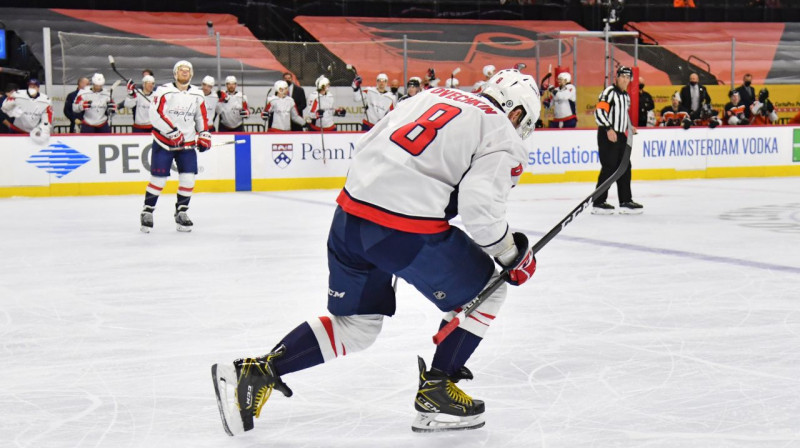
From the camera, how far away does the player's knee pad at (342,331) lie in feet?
8.87

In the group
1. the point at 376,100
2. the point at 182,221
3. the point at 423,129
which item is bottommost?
the point at 182,221

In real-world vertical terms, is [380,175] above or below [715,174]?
above

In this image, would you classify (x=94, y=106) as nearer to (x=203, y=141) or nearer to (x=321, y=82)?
(x=321, y=82)

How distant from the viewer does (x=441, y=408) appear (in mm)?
2709

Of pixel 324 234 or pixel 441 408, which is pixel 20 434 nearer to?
pixel 441 408

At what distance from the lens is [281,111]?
13.2 metres

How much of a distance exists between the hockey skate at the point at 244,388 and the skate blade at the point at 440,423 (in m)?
0.39

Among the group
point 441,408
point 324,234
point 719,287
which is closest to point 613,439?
point 441,408

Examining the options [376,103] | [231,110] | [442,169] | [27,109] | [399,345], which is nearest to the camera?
[442,169]

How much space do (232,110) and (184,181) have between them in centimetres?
500

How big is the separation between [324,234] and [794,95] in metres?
12.9

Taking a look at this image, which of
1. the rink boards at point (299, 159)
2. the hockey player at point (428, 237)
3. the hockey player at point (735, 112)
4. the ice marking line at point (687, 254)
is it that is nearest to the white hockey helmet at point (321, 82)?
the rink boards at point (299, 159)

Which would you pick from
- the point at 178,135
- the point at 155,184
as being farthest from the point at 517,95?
the point at 155,184

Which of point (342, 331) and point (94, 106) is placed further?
point (94, 106)
